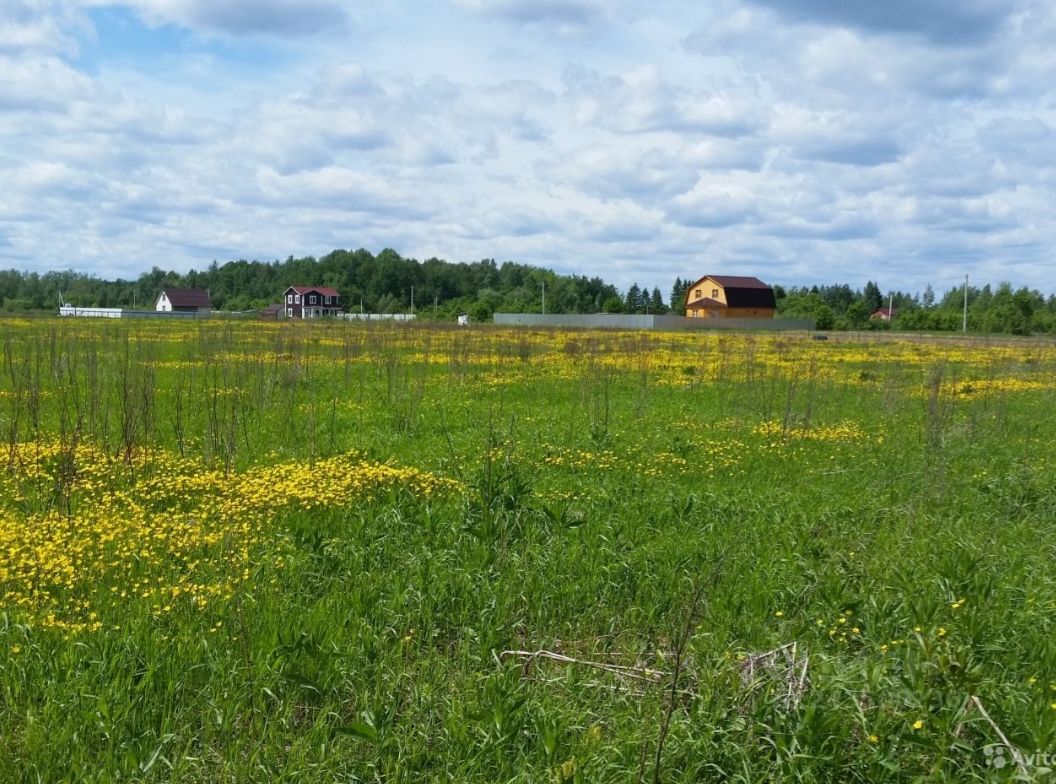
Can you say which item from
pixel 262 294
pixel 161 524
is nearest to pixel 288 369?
pixel 161 524

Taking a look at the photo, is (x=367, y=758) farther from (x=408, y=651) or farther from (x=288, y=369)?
(x=288, y=369)

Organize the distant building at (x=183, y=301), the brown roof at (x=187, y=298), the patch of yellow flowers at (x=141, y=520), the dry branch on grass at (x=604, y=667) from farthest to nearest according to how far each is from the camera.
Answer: the brown roof at (x=187, y=298) → the distant building at (x=183, y=301) → the patch of yellow flowers at (x=141, y=520) → the dry branch on grass at (x=604, y=667)

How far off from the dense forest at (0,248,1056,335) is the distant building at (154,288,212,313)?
6.81 m

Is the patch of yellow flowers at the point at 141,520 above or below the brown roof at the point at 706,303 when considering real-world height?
below

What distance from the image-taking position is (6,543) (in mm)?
5348

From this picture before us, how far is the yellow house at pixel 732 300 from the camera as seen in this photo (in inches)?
3219

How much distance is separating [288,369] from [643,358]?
1066 centimetres

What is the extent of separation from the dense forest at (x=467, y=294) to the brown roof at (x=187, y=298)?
6.46 metres

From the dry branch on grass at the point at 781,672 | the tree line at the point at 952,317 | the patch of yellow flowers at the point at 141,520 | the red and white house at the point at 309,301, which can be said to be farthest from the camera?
the red and white house at the point at 309,301

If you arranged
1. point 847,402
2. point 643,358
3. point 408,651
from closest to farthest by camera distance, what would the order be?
point 408,651 → point 847,402 → point 643,358

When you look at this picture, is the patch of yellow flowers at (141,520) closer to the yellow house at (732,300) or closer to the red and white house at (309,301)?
the yellow house at (732,300)

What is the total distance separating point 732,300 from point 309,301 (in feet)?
171

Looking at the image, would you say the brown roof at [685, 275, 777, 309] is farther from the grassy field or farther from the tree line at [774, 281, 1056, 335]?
the grassy field

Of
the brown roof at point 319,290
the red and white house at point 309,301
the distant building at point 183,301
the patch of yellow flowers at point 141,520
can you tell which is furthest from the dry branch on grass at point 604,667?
the distant building at point 183,301
